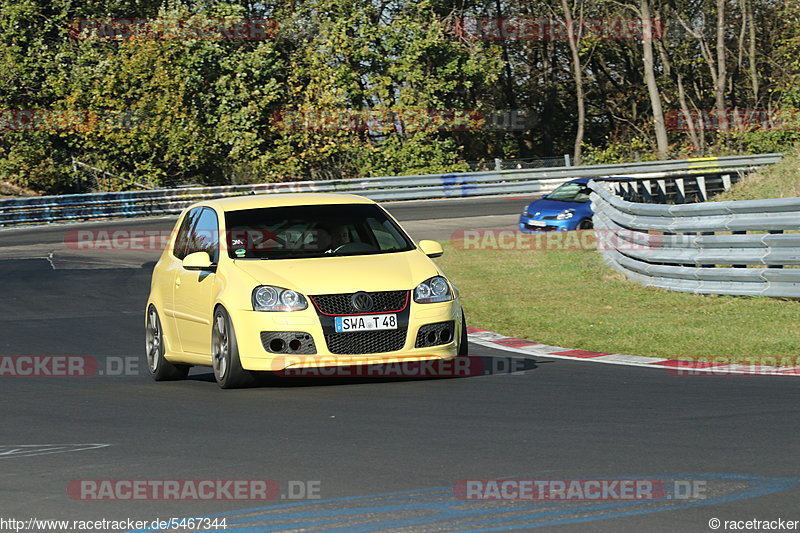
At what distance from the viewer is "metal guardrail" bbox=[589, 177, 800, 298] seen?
1338 centimetres

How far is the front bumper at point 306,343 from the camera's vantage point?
9.16m

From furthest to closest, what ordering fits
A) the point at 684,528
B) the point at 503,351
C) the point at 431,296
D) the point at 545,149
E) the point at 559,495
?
the point at 545,149
the point at 503,351
the point at 431,296
the point at 559,495
the point at 684,528

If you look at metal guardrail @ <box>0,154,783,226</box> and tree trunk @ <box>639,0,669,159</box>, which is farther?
tree trunk @ <box>639,0,669,159</box>

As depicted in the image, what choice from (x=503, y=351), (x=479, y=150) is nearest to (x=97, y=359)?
(x=503, y=351)

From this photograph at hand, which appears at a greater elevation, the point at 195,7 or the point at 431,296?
the point at 195,7

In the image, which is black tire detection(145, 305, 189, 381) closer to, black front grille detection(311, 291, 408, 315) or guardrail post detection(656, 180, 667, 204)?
black front grille detection(311, 291, 408, 315)

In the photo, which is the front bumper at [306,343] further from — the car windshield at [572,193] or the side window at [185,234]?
the car windshield at [572,193]

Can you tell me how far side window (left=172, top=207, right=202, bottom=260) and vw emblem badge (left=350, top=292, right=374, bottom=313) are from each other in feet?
7.43

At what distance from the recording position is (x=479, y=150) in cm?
5209

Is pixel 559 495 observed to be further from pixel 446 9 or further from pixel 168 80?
pixel 446 9

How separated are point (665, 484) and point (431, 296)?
4.04 m

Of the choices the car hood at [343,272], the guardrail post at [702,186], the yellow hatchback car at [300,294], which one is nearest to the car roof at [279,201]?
the yellow hatchback car at [300,294]

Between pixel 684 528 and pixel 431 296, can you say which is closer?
pixel 684 528

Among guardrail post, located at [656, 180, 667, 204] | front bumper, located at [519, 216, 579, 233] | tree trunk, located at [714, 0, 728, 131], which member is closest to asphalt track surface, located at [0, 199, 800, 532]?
front bumper, located at [519, 216, 579, 233]
